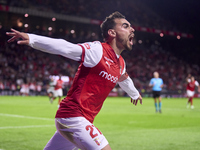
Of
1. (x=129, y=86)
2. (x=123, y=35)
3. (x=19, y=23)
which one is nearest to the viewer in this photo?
(x=123, y=35)

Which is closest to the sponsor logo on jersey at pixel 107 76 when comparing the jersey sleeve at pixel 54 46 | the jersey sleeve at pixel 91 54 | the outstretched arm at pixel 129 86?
the jersey sleeve at pixel 91 54

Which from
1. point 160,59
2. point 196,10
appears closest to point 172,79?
point 160,59

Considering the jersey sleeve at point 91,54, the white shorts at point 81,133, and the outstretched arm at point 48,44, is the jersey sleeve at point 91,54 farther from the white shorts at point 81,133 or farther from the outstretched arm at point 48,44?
the white shorts at point 81,133

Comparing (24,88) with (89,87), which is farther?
(24,88)

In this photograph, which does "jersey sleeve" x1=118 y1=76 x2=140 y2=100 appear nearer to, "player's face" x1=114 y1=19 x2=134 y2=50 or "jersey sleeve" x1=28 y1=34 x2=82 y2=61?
"player's face" x1=114 y1=19 x2=134 y2=50

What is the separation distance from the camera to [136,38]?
51.6 metres

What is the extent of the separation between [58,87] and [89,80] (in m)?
19.3

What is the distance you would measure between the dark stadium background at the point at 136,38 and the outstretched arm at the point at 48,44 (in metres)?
32.9

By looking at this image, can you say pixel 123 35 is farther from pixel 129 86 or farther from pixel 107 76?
pixel 129 86

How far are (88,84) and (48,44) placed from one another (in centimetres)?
76

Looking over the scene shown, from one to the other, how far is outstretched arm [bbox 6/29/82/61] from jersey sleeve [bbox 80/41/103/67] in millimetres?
90

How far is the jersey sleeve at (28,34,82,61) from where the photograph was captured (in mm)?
3152

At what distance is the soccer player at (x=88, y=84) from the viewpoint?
11.4 ft

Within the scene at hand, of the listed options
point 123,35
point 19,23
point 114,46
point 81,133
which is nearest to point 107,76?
point 114,46
